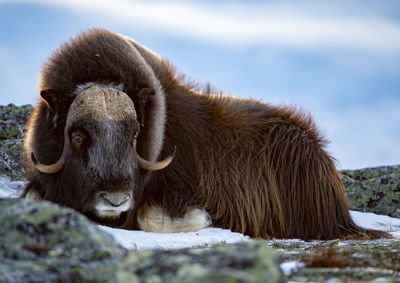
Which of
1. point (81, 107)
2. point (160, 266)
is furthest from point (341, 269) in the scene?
point (81, 107)

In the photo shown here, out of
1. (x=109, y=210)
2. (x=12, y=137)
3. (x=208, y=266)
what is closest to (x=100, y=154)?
(x=109, y=210)

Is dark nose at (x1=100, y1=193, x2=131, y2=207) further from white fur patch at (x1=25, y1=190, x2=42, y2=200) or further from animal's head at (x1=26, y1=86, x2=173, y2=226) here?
white fur patch at (x1=25, y1=190, x2=42, y2=200)

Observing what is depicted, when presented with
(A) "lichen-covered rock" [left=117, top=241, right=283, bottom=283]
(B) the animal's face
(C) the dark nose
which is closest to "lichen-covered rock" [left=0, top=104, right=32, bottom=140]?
(B) the animal's face

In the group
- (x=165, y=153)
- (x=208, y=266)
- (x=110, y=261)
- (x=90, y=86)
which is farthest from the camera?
(x=165, y=153)

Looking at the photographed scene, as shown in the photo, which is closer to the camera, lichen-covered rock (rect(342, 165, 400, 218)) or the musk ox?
the musk ox

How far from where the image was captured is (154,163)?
5.23 meters

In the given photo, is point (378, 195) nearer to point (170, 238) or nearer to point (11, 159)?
point (170, 238)

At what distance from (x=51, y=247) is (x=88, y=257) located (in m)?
0.11

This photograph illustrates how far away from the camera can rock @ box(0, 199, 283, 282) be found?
1419 millimetres

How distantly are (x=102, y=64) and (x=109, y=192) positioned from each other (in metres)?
1.20

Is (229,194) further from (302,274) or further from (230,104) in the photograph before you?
(302,274)

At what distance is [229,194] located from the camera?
5828mm

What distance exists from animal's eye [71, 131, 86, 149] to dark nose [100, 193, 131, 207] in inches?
19.4

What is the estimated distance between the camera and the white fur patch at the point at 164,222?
17.7 feet
